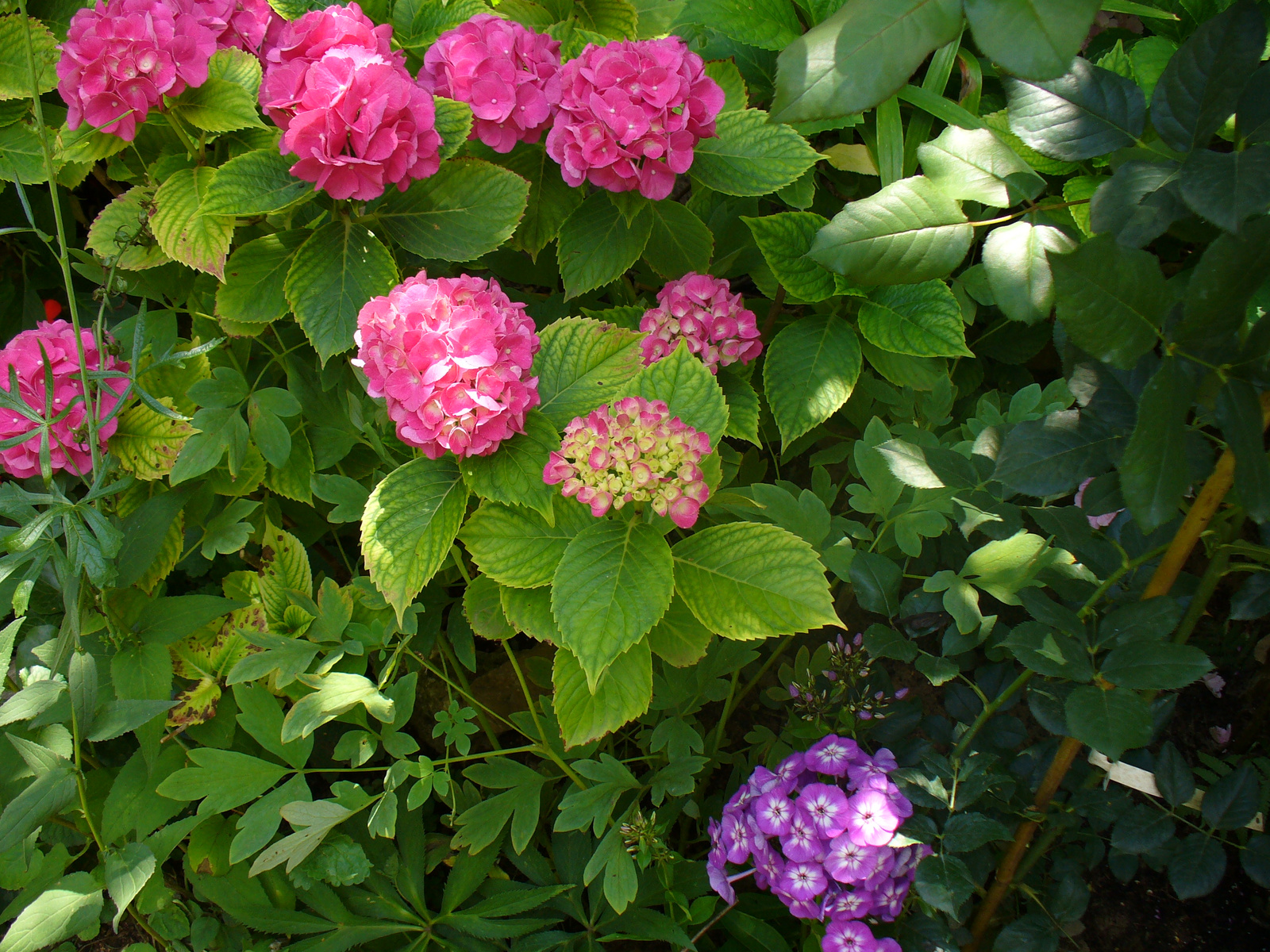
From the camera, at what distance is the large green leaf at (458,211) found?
128 cm

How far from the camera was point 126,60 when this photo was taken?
1.21m

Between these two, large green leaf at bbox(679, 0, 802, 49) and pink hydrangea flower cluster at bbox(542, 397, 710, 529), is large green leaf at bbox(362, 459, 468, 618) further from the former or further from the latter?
large green leaf at bbox(679, 0, 802, 49)

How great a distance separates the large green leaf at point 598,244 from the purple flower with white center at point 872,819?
86cm

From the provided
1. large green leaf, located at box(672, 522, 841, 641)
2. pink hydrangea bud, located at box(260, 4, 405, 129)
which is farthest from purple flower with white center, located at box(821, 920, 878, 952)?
pink hydrangea bud, located at box(260, 4, 405, 129)

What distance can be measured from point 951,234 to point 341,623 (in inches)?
39.7

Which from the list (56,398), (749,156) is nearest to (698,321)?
(749,156)

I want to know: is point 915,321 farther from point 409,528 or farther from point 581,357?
point 409,528

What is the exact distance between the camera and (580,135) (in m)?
1.23

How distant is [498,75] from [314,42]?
0.89ft

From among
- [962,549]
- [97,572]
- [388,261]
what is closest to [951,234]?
[962,549]

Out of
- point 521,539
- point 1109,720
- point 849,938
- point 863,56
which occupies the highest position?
point 863,56

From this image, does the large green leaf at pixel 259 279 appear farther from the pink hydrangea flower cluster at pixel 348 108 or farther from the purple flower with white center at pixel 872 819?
the purple flower with white center at pixel 872 819

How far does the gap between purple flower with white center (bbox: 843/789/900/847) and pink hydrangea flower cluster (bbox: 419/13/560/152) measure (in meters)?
1.09

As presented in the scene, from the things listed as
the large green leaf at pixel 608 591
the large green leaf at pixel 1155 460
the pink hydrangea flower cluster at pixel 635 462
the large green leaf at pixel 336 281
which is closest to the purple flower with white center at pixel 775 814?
the large green leaf at pixel 608 591
